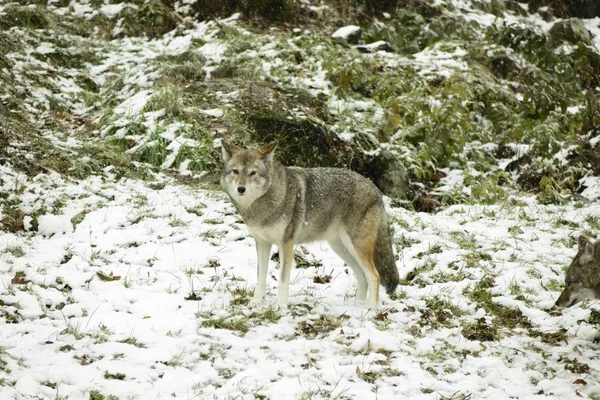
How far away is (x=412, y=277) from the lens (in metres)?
7.18

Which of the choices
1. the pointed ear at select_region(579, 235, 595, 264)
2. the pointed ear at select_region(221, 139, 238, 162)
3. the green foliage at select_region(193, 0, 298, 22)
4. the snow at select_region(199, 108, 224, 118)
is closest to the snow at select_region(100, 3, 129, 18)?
the green foliage at select_region(193, 0, 298, 22)

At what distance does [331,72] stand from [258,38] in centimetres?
242

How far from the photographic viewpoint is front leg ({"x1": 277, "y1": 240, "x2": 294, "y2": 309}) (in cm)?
600

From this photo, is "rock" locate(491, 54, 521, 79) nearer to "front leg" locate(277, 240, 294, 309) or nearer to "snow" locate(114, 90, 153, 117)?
"snow" locate(114, 90, 153, 117)

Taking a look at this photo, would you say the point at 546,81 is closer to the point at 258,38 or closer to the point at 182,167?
the point at 258,38

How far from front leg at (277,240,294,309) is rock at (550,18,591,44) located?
41.2 feet

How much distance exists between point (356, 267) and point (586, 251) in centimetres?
241

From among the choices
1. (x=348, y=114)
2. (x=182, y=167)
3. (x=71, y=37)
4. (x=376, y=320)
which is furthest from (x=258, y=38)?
(x=376, y=320)

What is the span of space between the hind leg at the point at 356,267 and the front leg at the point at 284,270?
0.65 m

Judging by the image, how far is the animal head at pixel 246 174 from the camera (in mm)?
5816

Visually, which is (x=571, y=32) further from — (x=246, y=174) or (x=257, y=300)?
(x=257, y=300)

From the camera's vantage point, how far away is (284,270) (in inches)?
238

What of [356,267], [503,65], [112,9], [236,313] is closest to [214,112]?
[356,267]

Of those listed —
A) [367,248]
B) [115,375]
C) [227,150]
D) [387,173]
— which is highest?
[227,150]
